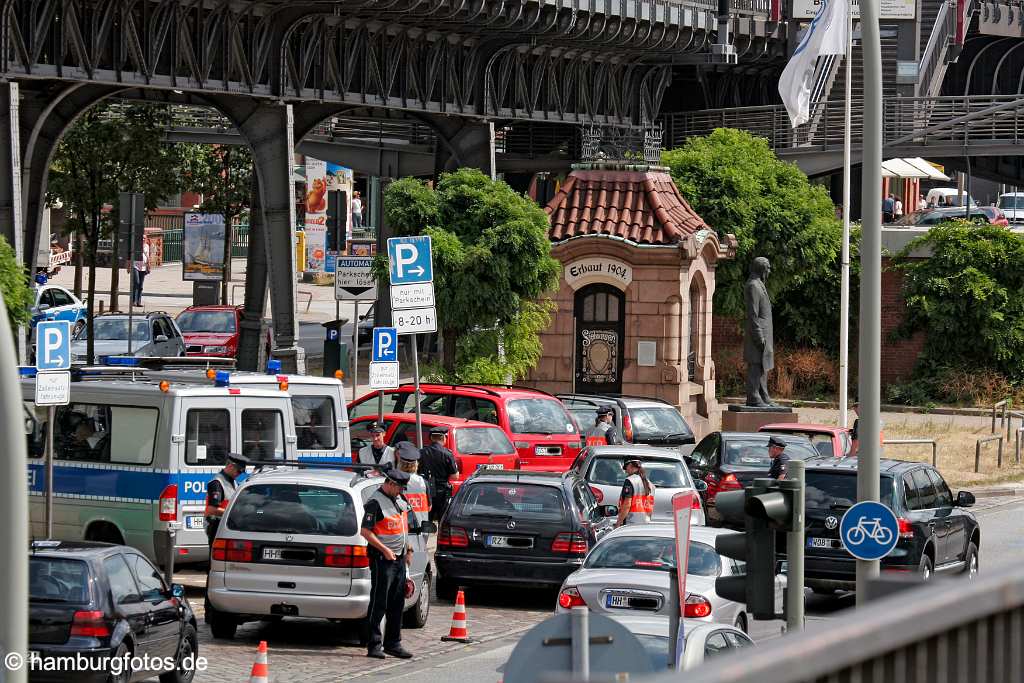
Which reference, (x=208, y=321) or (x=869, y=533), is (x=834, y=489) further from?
(x=208, y=321)

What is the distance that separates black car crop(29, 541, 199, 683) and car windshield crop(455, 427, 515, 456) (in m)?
10.3

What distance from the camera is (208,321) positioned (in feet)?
157

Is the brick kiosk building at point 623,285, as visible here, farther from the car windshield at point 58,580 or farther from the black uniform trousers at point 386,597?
the car windshield at point 58,580

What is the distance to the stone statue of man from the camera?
3681 centimetres

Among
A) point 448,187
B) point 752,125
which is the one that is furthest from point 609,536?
point 752,125

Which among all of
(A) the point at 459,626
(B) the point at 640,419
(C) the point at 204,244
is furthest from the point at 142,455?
(C) the point at 204,244

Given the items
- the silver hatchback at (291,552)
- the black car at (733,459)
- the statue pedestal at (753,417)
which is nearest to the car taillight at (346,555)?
the silver hatchback at (291,552)

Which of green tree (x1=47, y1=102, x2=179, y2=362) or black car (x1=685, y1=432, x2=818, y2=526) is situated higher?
green tree (x1=47, y1=102, x2=179, y2=362)

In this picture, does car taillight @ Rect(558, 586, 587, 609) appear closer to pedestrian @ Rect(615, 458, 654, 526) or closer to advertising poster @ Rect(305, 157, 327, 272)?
pedestrian @ Rect(615, 458, 654, 526)

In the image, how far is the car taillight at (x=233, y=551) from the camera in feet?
52.8

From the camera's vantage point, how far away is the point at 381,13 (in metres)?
38.9

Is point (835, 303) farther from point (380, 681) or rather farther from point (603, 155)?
point (380, 681)

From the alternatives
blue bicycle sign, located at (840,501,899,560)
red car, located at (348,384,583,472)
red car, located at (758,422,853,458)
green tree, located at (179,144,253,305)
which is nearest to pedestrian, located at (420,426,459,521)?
red car, located at (348,384,583,472)

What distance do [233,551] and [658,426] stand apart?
1448 centimetres
